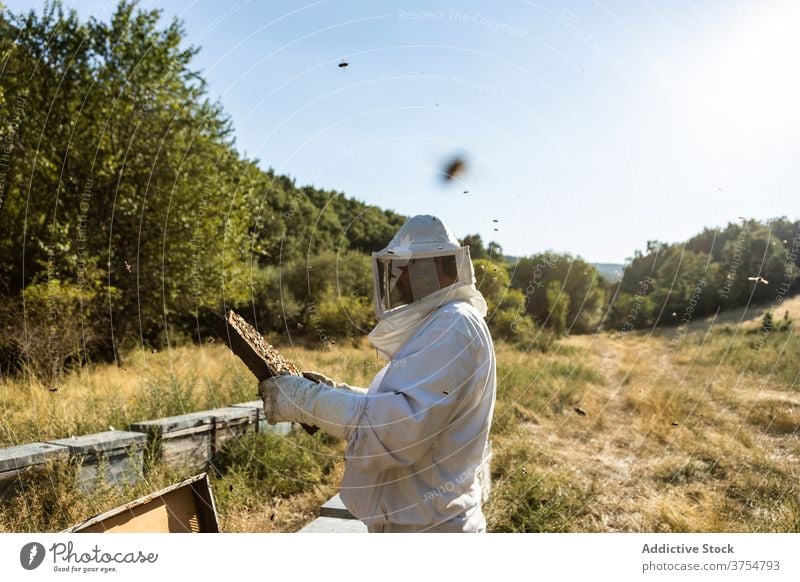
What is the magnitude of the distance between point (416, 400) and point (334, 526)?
9.35 ft

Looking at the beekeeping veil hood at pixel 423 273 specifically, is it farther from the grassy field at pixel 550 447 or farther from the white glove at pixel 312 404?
the grassy field at pixel 550 447

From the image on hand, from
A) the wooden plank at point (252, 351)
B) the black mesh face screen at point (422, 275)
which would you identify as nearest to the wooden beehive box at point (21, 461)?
the wooden plank at point (252, 351)

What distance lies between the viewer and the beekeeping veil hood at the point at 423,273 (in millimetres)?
2607

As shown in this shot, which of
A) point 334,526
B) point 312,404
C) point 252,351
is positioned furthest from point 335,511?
point 312,404

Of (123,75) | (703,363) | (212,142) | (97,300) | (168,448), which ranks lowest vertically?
(703,363)

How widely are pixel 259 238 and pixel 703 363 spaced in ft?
34.8

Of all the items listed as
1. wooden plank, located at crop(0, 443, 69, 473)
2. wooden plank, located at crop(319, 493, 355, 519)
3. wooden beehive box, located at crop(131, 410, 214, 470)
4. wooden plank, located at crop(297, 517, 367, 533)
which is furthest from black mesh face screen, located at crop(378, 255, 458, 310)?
wooden beehive box, located at crop(131, 410, 214, 470)

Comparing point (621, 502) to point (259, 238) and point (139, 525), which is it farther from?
point (259, 238)

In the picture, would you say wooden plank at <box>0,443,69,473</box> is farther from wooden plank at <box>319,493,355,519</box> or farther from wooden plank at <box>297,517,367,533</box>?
wooden plank at <box>319,493,355,519</box>

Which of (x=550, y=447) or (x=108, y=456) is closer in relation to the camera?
(x=108, y=456)

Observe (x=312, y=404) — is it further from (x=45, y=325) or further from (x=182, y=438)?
(x=45, y=325)

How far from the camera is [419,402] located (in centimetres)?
228

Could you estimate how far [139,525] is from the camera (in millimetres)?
3775

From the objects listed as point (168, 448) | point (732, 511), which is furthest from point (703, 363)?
point (168, 448)
